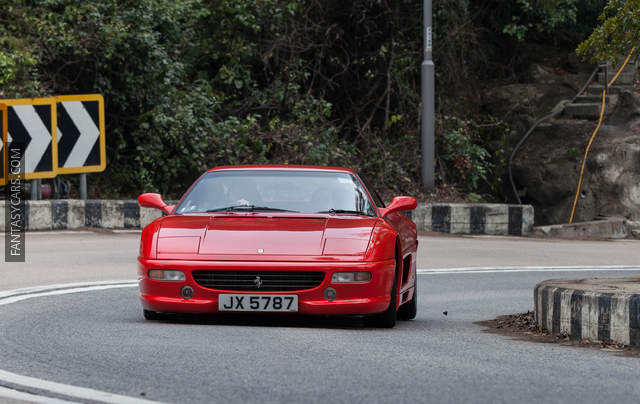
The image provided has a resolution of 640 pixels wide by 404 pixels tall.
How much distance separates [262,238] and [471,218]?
41.7ft

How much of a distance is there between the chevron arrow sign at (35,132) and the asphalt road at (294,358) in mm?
7625

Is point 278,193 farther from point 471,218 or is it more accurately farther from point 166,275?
point 471,218

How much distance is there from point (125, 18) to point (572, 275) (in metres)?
11.3

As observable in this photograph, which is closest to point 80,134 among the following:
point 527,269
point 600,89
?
point 527,269

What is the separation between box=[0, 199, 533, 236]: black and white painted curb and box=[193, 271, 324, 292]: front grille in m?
10.1

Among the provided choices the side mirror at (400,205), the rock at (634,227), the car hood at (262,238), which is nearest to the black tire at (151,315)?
the car hood at (262,238)

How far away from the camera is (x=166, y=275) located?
27.5 ft

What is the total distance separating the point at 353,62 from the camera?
2619cm

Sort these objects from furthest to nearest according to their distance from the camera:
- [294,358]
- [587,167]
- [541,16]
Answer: [541,16] < [587,167] < [294,358]

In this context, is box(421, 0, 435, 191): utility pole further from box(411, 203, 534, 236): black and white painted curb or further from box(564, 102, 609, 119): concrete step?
box(564, 102, 609, 119): concrete step

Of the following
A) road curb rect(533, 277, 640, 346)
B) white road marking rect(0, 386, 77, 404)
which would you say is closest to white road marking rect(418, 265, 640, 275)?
road curb rect(533, 277, 640, 346)

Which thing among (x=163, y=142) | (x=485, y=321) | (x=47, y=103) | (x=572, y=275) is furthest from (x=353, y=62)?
(x=485, y=321)

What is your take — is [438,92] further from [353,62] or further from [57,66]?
[57,66]
